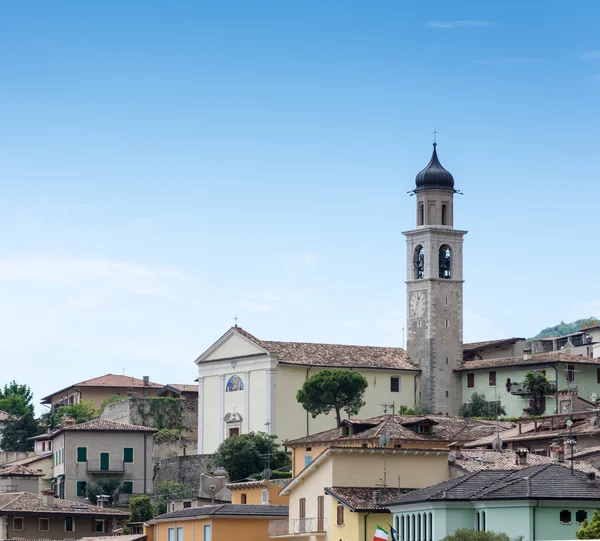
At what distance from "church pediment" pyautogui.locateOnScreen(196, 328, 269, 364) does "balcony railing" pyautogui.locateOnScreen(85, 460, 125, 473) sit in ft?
41.4

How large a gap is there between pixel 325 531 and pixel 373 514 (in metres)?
2.91

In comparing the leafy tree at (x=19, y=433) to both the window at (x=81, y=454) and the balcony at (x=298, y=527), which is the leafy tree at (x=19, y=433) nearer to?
the window at (x=81, y=454)

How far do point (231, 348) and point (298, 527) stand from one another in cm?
4942

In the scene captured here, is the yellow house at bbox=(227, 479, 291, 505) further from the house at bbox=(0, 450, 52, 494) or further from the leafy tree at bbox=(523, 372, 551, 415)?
the leafy tree at bbox=(523, 372, 551, 415)

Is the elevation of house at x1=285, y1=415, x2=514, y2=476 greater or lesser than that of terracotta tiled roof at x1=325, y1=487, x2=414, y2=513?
greater

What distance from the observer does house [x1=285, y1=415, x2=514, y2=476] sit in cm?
6581

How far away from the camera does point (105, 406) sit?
388ft

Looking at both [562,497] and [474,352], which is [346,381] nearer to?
[474,352]

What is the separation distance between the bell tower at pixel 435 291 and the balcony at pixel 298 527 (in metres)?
46.3

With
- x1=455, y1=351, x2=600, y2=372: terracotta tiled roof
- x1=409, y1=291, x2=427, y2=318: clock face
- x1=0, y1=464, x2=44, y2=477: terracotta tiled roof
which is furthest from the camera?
x1=409, y1=291, x2=427, y2=318: clock face

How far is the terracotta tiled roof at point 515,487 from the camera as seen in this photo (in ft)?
159

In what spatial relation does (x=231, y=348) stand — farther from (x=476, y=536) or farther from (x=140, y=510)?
(x=476, y=536)

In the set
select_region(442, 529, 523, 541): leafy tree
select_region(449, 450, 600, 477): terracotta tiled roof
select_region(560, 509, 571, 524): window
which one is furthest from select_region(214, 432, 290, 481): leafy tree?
select_region(442, 529, 523, 541): leafy tree

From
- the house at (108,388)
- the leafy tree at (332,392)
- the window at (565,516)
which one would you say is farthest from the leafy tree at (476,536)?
the house at (108,388)
